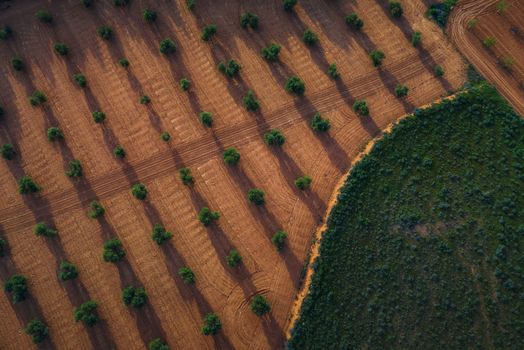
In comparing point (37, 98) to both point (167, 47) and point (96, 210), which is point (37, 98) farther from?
point (167, 47)

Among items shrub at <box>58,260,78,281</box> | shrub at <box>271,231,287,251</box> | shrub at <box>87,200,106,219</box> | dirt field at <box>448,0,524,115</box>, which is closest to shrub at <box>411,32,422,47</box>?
dirt field at <box>448,0,524,115</box>

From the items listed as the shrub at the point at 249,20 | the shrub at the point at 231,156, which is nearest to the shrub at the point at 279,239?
the shrub at the point at 231,156

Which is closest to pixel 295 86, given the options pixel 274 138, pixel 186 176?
pixel 274 138

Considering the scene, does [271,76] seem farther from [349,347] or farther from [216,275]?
[349,347]

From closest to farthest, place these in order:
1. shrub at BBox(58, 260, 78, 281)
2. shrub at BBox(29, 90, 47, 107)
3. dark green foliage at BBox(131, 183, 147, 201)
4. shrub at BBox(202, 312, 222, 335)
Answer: shrub at BBox(202, 312, 222, 335) → shrub at BBox(58, 260, 78, 281) → dark green foliage at BBox(131, 183, 147, 201) → shrub at BBox(29, 90, 47, 107)

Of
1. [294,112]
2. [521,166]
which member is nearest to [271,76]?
[294,112]

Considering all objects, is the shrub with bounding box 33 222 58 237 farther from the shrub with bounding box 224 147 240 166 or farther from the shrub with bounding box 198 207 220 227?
the shrub with bounding box 224 147 240 166

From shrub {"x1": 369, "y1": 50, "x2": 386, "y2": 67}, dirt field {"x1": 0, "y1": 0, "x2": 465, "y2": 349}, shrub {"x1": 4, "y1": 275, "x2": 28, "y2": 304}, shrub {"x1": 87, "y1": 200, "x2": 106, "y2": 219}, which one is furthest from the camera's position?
shrub {"x1": 369, "y1": 50, "x2": 386, "y2": 67}

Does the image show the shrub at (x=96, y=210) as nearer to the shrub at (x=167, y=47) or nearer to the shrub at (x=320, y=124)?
the shrub at (x=167, y=47)
